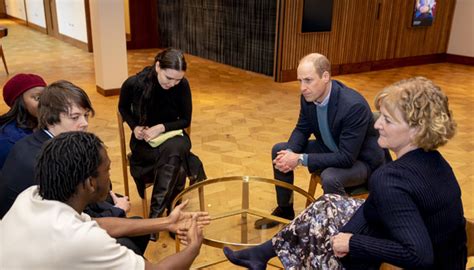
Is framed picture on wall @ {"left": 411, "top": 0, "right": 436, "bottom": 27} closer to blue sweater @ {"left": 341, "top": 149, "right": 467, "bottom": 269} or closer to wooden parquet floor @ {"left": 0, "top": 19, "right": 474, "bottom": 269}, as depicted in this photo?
wooden parquet floor @ {"left": 0, "top": 19, "right": 474, "bottom": 269}

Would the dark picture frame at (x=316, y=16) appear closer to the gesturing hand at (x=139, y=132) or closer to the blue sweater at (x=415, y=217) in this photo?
the gesturing hand at (x=139, y=132)

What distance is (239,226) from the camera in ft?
8.01

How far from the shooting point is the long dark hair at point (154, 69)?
2.52 metres

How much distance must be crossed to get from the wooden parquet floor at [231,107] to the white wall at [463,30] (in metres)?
0.39

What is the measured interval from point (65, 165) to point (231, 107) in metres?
4.15

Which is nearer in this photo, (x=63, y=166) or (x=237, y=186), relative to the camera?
(x=63, y=166)

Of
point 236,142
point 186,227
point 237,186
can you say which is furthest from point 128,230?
point 236,142

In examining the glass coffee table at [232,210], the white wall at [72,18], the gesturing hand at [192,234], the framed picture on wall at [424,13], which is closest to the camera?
the gesturing hand at [192,234]

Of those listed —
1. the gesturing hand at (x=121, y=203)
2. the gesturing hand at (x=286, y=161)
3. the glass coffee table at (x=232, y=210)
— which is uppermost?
the gesturing hand at (x=286, y=161)

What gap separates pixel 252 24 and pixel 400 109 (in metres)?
5.59

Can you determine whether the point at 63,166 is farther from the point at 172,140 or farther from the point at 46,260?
the point at 172,140

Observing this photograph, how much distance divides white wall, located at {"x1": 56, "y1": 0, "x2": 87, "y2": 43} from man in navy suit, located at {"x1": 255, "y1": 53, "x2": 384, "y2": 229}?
23.2 feet

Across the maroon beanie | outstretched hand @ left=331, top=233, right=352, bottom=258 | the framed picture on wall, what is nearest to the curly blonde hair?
outstretched hand @ left=331, top=233, right=352, bottom=258

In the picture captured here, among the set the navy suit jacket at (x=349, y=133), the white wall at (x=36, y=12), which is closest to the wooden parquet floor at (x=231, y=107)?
the navy suit jacket at (x=349, y=133)
